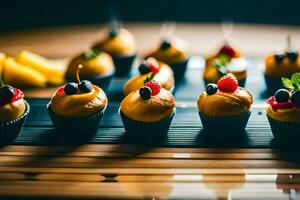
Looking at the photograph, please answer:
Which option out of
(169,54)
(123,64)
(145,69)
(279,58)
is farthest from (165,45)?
(279,58)

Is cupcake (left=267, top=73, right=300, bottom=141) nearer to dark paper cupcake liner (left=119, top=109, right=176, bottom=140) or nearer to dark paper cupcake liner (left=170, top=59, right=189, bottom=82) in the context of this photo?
dark paper cupcake liner (left=119, top=109, right=176, bottom=140)

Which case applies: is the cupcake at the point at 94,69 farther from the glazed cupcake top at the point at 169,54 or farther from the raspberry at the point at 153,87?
the raspberry at the point at 153,87

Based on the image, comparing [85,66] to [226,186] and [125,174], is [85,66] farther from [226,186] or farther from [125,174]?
[226,186]

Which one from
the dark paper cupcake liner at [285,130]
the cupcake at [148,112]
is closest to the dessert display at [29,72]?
the cupcake at [148,112]

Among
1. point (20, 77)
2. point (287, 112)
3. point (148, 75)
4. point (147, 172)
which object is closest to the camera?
point (147, 172)

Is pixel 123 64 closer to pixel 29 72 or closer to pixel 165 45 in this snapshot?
pixel 165 45
